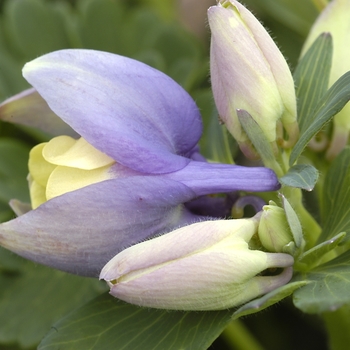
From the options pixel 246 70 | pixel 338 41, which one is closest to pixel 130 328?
pixel 246 70

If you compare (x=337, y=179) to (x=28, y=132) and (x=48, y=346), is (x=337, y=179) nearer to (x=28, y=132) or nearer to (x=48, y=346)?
(x=48, y=346)

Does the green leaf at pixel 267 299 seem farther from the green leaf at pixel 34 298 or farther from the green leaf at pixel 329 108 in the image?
the green leaf at pixel 34 298

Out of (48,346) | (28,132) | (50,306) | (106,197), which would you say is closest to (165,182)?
(106,197)

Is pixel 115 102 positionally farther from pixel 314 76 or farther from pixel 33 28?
pixel 33 28

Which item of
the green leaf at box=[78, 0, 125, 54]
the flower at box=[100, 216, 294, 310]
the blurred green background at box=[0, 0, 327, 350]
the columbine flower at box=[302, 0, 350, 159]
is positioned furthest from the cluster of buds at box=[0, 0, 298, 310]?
the green leaf at box=[78, 0, 125, 54]

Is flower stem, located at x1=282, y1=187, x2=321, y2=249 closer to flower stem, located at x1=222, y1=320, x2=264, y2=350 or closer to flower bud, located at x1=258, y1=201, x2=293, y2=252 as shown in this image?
flower bud, located at x1=258, y1=201, x2=293, y2=252

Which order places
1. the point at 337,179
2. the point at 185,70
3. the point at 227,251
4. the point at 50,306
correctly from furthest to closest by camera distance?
1. the point at 185,70
2. the point at 50,306
3. the point at 337,179
4. the point at 227,251

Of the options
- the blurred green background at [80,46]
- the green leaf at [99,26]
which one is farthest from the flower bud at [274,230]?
the green leaf at [99,26]
